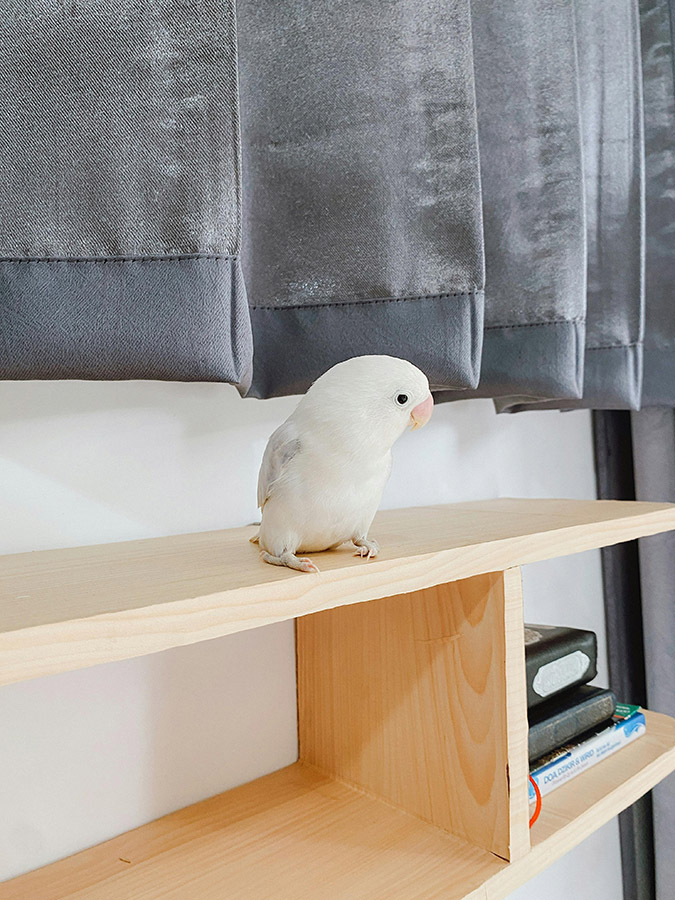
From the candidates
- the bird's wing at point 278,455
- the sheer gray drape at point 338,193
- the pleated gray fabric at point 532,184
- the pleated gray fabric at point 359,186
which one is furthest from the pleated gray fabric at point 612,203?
the bird's wing at point 278,455

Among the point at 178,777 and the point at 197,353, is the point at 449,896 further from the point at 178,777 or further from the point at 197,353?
the point at 197,353

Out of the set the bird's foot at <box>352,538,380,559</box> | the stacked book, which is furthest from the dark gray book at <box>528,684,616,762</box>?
the bird's foot at <box>352,538,380,559</box>

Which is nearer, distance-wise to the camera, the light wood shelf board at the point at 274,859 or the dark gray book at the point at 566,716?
the light wood shelf board at the point at 274,859

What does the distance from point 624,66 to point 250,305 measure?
1.99 ft

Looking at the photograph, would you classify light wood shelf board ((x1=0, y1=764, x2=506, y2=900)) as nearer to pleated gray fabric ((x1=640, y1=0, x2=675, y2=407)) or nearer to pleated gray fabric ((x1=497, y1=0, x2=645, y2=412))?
pleated gray fabric ((x1=497, y1=0, x2=645, y2=412))

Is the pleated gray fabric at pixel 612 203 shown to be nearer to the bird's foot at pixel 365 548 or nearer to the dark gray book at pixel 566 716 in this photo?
the dark gray book at pixel 566 716

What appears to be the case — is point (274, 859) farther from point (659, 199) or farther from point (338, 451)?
point (659, 199)

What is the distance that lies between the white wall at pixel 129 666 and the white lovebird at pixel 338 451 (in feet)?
0.69

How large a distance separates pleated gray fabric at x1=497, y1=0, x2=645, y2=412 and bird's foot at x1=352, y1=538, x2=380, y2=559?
0.47 meters

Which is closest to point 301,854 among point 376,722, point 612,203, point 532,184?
point 376,722

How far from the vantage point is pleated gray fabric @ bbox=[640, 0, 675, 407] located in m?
0.94

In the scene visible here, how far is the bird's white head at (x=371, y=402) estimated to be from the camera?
0.50m

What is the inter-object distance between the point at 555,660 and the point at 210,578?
528 millimetres

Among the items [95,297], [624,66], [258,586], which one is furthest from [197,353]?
[624,66]
